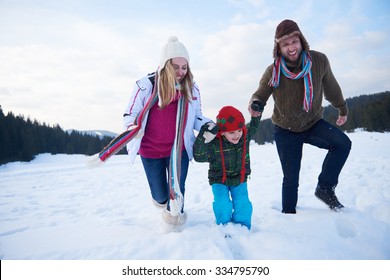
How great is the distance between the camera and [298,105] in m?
2.74

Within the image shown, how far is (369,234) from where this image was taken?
229cm

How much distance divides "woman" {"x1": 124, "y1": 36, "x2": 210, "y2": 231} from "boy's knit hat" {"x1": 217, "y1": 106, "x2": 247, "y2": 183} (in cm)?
20

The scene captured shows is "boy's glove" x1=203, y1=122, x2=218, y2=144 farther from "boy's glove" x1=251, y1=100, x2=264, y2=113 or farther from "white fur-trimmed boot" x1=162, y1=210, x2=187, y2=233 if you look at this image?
"white fur-trimmed boot" x1=162, y1=210, x2=187, y2=233

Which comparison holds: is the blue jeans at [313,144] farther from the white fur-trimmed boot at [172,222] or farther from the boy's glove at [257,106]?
the white fur-trimmed boot at [172,222]

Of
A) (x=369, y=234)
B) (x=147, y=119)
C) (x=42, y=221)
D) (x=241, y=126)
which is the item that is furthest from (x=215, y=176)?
(x=42, y=221)

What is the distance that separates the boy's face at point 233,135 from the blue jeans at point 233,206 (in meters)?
0.52

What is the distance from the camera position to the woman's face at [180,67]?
254 centimetres

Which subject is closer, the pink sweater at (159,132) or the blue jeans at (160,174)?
the pink sweater at (159,132)

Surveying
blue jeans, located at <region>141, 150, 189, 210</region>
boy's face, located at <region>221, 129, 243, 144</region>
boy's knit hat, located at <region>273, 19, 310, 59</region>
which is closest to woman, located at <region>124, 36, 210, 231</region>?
blue jeans, located at <region>141, 150, 189, 210</region>

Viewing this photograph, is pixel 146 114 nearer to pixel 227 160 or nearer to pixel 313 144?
pixel 227 160

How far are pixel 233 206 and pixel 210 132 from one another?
89 cm

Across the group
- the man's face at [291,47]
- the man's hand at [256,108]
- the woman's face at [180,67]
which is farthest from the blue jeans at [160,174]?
the man's face at [291,47]

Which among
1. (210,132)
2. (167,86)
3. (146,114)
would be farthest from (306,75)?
(146,114)

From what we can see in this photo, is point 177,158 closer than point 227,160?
Yes
